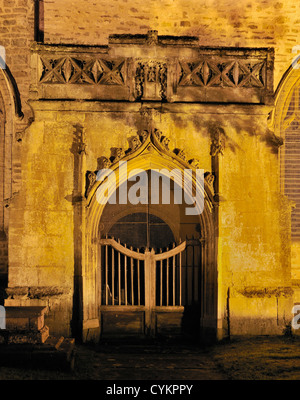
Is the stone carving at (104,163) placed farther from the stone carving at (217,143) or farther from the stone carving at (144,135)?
the stone carving at (217,143)

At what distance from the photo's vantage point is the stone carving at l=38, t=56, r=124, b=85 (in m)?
8.85

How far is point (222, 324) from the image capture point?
8898mm

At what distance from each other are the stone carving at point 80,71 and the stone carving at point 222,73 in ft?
3.99

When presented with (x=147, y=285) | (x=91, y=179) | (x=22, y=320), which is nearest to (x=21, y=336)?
(x=22, y=320)

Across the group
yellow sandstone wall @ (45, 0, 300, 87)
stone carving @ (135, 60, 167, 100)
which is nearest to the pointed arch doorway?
stone carving @ (135, 60, 167, 100)

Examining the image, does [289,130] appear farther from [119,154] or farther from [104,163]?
[104,163]

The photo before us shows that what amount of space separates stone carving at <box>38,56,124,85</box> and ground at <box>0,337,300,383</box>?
4745 millimetres

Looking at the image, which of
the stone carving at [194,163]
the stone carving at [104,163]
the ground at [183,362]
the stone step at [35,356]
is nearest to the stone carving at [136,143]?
the stone carving at [104,163]

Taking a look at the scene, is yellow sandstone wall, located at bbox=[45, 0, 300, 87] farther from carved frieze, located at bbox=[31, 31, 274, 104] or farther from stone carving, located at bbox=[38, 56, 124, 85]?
stone carving, located at bbox=[38, 56, 124, 85]

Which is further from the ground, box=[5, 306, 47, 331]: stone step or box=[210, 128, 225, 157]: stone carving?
box=[210, 128, 225, 157]: stone carving

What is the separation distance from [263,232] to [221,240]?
801 mm

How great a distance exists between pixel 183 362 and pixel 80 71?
5.34 m
